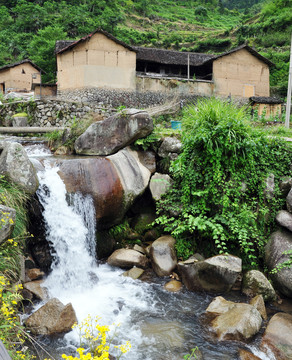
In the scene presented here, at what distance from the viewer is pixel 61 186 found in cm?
656

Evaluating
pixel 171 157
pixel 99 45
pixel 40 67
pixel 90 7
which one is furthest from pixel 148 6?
pixel 171 157

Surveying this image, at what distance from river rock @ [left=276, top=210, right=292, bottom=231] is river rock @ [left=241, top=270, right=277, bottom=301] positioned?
1.27m

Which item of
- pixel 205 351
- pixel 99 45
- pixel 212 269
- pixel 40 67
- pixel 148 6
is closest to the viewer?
pixel 205 351

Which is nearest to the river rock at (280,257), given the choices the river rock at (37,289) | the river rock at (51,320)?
the river rock at (51,320)

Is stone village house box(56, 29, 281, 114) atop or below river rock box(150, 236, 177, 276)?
atop

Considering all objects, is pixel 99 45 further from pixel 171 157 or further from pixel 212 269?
pixel 212 269

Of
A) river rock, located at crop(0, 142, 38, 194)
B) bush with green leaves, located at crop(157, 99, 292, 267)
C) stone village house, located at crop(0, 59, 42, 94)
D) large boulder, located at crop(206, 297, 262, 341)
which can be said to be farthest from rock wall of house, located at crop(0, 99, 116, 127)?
stone village house, located at crop(0, 59, 42, 94)

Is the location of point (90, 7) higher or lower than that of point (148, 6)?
lower

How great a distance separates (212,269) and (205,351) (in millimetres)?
1658

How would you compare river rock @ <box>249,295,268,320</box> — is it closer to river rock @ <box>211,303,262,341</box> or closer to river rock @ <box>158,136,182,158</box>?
river rock @ <box>211,303,262,341</box>

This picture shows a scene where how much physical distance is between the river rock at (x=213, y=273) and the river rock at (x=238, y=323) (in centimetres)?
77

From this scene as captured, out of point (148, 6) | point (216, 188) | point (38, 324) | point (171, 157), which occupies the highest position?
point (148, 6)

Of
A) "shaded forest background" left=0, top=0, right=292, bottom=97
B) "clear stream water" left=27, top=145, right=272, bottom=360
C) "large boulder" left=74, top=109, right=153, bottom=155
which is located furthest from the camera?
"shaded forest background" left=0, top=0, right=292, bottom=97

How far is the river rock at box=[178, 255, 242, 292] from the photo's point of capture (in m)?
5.72
